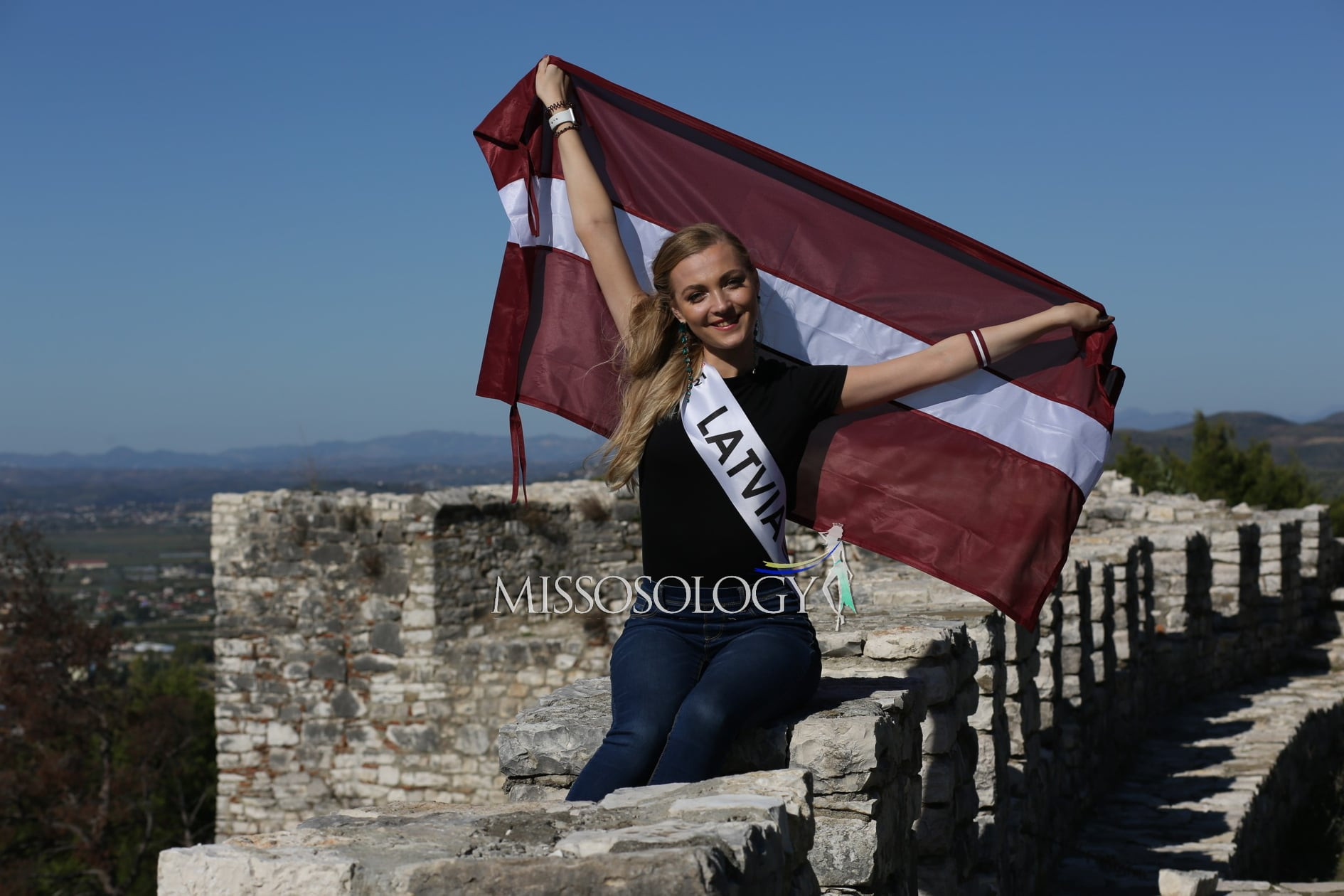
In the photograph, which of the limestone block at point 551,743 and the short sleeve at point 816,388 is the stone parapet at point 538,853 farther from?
the short sleeve at point 816,388

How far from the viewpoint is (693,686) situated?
3.36 m

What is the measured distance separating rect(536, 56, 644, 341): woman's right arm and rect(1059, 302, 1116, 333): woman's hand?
1367 mm

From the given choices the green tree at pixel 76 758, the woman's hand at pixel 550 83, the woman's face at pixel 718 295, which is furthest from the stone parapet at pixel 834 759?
the green tree at pixel 76 758

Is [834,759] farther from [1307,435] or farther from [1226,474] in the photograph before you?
[1307,435]

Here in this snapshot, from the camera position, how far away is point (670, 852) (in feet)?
7.06

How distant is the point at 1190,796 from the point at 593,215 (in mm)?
5872

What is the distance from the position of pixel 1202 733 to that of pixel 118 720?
1256cm

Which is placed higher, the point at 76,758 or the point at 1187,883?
the point at 1187,883

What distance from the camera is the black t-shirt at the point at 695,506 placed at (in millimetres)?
3492

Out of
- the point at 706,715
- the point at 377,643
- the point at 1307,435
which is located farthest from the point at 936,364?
the point at 1307,435

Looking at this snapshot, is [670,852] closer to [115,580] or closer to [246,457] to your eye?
[115,580]

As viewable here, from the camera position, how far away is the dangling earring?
3.62 m

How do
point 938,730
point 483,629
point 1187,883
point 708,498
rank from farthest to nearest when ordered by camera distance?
point 483,629 < point 1187,883 < point 938,730 < point 708,498

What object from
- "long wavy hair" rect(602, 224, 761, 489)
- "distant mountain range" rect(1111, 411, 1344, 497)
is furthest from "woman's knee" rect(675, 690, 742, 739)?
"distant mountain range" rect(1111, 411, 1344, 497)
